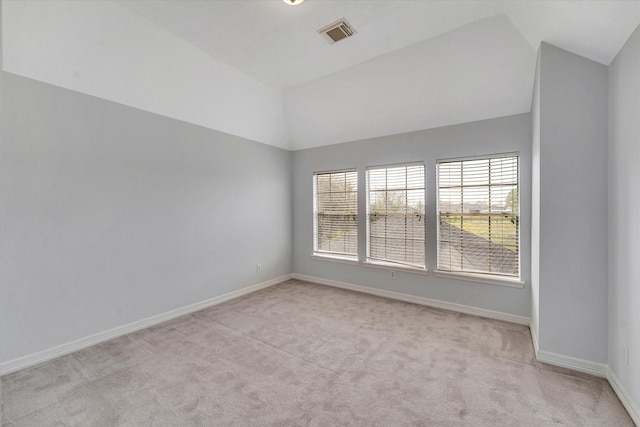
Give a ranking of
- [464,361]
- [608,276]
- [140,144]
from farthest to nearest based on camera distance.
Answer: [140,144], [464,361], [608,276]

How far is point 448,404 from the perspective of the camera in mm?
1971

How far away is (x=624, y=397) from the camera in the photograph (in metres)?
1.94

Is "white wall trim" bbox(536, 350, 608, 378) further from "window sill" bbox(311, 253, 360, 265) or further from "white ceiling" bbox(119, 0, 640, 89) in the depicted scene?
"window sill" bbox(311, 253, 360, 265)

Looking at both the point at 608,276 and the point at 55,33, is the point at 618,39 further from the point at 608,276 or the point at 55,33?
the point at 55,33

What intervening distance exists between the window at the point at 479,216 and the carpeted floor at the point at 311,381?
796mm

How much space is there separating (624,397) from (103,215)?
15.4ft

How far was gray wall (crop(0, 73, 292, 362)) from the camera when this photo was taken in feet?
7.84

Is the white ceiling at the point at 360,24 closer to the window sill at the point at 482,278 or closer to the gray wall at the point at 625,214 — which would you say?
the gray wall at the point at 625,214

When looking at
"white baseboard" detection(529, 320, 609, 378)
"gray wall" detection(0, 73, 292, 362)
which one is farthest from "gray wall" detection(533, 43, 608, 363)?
"gray wall" detection(0, 73, 292, 362)

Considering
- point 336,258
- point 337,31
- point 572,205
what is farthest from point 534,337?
point 337,31

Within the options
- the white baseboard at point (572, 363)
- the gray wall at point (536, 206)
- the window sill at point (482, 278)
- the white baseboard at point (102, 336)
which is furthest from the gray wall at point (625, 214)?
the white baseboard at point (102, 336)

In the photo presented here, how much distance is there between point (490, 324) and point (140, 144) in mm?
4589

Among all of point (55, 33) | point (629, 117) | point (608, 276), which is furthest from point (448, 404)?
point (55, 33)

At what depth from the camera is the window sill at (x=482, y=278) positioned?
330 cm
